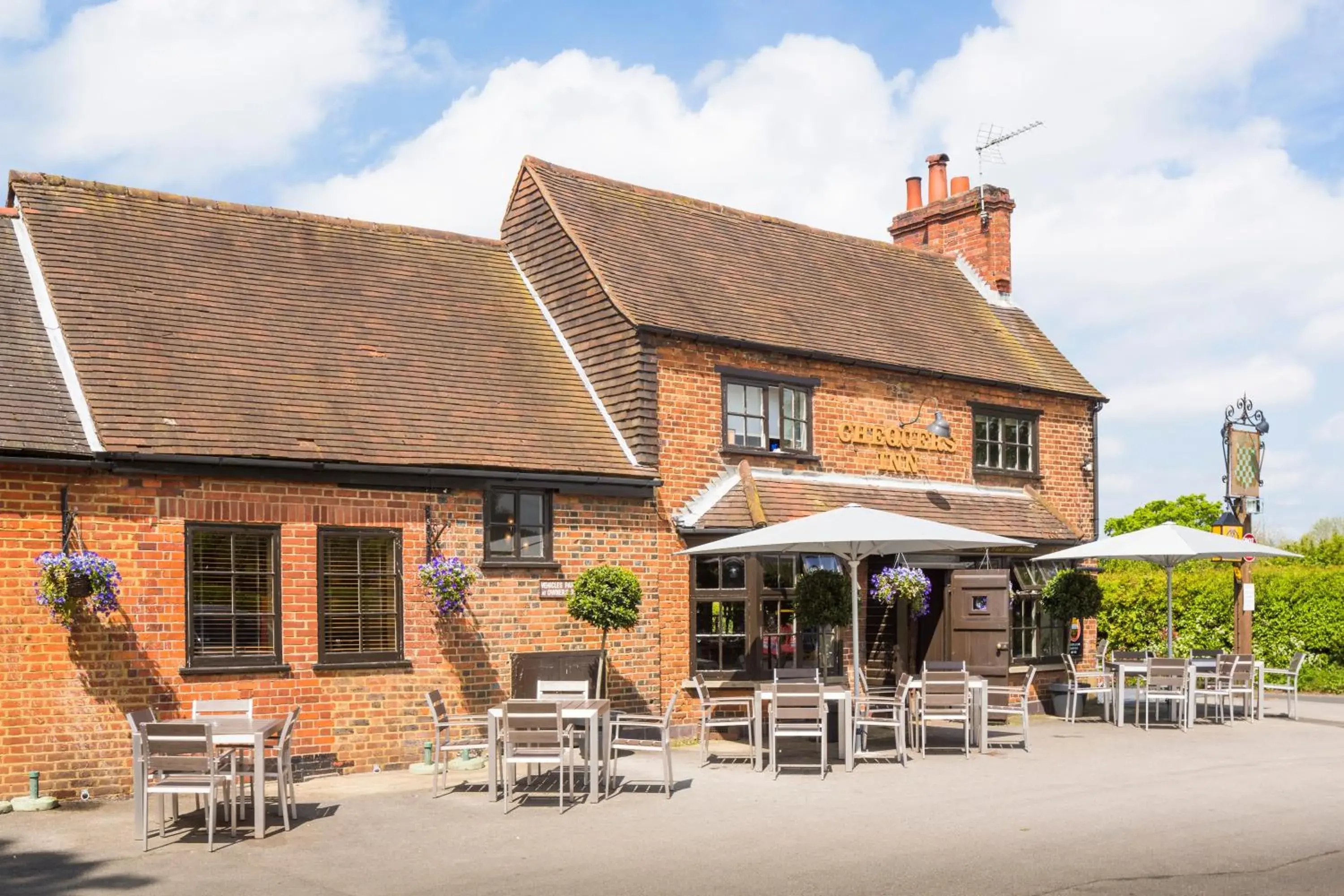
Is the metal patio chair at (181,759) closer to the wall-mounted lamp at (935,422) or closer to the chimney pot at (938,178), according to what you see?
the wall-mounted lamp at (935,422)

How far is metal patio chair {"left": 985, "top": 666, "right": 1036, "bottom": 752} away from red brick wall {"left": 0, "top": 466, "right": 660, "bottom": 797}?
4.05 meters

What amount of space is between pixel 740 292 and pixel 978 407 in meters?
4.27

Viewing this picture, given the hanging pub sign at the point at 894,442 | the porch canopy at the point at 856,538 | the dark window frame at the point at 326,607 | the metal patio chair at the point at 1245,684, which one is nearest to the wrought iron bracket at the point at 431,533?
the dark window frame at the point at 326,607

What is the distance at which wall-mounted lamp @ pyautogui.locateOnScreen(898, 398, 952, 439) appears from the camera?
18.4 m

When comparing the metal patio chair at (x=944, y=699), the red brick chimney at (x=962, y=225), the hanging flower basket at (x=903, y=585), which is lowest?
the metal patio chair at (x=944, y=699)

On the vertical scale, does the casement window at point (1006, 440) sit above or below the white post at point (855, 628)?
above

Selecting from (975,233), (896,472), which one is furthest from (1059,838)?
(975,233)

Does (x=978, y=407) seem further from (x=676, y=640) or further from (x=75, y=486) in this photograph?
(x=75, y=486)

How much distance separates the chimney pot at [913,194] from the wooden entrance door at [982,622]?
28.9 feet

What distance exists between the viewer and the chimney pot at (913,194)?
2430 cm

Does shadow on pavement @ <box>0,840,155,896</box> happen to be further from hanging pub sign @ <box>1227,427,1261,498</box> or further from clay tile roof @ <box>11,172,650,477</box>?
hanging pub sign @ <box>1227,427,1261,498</box>

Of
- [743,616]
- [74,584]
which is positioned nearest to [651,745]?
[743,616]

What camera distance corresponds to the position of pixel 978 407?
20.0 meters

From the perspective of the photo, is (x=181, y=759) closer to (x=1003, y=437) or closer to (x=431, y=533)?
(x=431, y=533)
